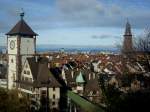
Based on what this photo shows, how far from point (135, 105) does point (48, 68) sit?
29.5 meters

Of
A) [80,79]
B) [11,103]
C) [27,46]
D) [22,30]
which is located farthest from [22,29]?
[11,103]

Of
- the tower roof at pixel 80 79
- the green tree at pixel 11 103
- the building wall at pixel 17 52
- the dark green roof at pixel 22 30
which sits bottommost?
the green tree at pixel 11 103

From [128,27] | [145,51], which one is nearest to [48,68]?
[145,51]

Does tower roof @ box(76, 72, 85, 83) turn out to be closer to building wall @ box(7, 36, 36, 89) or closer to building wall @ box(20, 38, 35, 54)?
building wall @ box(7, 36, 36, 89)

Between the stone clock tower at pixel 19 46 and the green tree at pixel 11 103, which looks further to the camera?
the stone clock tower at pixel 19 46

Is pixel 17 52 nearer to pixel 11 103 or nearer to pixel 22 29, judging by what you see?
pixel 22 29

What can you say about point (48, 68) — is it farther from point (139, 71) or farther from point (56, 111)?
point (139, 71)

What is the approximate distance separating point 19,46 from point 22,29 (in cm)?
263

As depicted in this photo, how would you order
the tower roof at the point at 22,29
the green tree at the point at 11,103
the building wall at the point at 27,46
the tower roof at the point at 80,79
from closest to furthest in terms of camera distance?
1. the green tree at the point at 11,103
2. the tower roof at the point at 80,79
3. the tower roof at the point at 22,29
4. the building wall at the point at 27,46

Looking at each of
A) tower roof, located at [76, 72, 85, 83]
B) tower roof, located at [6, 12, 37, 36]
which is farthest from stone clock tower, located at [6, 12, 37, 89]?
tower roof, located at [76, 72, 85, 83]

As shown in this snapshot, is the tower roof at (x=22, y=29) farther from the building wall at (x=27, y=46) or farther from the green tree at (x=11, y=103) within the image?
the green tree at (x=11, y=103)

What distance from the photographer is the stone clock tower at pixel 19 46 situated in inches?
2122

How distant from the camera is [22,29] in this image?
54562mm

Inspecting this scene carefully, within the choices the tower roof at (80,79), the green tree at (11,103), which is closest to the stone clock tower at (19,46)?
the tower roof at (80,79)
